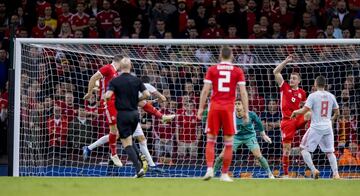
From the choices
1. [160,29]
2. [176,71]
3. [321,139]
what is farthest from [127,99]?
[160,29]

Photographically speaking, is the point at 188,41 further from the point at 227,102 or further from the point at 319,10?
the point at 319,10

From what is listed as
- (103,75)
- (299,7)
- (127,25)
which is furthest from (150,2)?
(103,75)

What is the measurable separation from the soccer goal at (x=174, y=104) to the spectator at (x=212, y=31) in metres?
2.36

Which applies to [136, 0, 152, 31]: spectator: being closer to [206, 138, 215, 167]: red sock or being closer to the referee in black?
the referee in black

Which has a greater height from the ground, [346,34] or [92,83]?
[346,34]

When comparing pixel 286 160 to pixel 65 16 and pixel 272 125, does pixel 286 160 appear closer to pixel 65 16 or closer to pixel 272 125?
pixel 272 125

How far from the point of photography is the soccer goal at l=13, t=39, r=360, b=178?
1989 centimetres

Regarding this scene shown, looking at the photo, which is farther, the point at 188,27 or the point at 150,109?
the point at 188,27

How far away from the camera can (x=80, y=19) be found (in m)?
24.3

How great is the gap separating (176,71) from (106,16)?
Answer: 14.3 ft

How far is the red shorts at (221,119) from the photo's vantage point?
50.6ft

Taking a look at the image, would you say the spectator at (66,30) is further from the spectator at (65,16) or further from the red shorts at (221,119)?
the red shorts at (221,119)

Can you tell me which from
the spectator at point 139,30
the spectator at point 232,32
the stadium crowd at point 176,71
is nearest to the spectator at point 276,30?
the stadium crowd at point 176,71

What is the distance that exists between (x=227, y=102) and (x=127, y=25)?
29.9 feet
